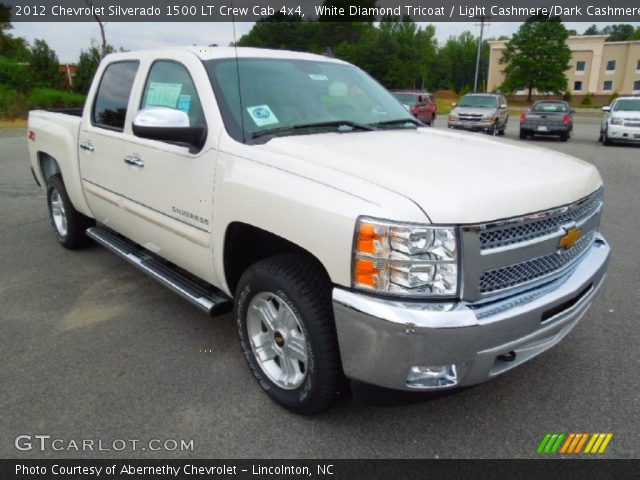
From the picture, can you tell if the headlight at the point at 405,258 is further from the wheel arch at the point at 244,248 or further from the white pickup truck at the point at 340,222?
the wheel arch at the point at 244,248

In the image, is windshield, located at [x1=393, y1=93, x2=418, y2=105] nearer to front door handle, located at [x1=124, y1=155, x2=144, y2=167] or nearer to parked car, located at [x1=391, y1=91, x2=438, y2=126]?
parked car, located at [x1=391, y1=91, x2=438, y2=126]

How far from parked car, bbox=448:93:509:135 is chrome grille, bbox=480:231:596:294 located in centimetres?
1789

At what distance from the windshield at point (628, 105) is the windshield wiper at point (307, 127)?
57.3ft

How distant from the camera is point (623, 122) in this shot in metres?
16.7

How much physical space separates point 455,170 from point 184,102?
1.84 metres

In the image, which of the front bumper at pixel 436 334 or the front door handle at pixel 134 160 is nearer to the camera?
the front bumper at pixel 436 334

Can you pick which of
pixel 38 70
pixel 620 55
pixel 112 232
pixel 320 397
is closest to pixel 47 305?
pixel 112 232

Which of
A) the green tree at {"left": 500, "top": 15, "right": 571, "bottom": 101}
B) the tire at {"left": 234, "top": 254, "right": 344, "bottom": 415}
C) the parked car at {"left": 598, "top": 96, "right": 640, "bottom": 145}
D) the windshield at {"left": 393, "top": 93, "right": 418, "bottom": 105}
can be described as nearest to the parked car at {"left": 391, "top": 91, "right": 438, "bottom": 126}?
the windshield at {"left": 393, "top": 93, "right": 418, "bottom": 105}

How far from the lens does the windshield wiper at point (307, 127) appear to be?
2.94 m

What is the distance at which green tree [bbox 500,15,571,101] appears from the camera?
58.6 m

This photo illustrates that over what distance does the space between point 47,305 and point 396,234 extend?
127 inches

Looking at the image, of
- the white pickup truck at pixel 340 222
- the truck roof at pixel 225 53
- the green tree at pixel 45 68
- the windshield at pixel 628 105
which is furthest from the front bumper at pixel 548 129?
the green tree at pixel 45 68

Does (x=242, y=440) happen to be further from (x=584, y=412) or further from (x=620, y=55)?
(x=620, y=55)

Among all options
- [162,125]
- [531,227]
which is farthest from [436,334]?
[162,125]
